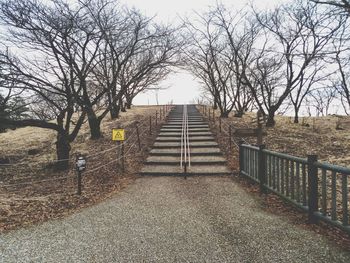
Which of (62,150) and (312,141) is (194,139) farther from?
(62,150)

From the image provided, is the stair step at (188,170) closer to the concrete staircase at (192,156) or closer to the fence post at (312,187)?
the concrete staircase at (192,156)

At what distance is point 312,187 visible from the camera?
4738mm

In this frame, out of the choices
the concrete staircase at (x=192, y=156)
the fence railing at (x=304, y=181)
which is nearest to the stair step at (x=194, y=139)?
the concrete staircase at (x=192, y=156)

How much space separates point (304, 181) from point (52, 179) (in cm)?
711

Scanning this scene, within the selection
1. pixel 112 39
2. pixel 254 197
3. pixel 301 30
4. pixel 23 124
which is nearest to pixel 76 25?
pixel 112 39

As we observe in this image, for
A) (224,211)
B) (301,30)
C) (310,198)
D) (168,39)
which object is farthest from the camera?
(301,30)

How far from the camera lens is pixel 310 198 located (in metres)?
4.79

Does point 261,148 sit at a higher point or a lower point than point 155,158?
higher

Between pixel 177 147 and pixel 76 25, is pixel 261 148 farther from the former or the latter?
pixel 76 25

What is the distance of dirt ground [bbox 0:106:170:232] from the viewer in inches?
239

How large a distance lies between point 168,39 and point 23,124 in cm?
744

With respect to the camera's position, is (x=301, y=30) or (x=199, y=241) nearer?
(x=199, y=241)

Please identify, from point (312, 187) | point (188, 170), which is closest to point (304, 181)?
point (312, 187)

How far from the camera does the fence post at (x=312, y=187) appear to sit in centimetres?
469
